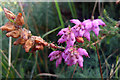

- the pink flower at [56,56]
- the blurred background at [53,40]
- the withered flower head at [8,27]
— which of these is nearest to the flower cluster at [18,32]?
the withered flower head at [8,27]

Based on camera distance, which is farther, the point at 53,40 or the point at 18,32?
the point at 53,40

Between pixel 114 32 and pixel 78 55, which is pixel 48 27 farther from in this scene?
pixel 78 55

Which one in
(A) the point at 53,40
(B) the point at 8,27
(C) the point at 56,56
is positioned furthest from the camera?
(A) the point at 53,40

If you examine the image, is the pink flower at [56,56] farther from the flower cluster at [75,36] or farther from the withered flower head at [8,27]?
the withered flower head at [8,27]

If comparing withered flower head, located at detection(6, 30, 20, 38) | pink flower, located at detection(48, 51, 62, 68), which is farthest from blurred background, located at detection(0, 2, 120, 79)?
withered flower head, located at detection(6, 30, 20, 38)

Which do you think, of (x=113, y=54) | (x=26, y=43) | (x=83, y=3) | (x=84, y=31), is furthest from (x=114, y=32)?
(x=26, y=43)

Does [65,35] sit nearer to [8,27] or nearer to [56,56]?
[56,56]

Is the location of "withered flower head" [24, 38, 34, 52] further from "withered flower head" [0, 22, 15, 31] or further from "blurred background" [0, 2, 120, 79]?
"blurred background" [0, 2, 120, 79]

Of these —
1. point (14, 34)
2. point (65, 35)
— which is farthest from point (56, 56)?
point (14, 34)

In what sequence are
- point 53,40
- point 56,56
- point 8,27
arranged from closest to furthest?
1. point 8,27
2. point 56,56
3. point 53,40
